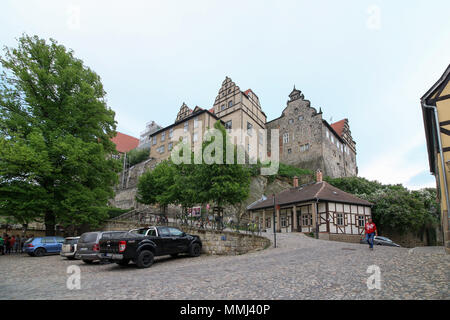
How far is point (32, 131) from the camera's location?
1694 cm

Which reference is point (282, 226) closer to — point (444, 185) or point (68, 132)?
point (444, 185)

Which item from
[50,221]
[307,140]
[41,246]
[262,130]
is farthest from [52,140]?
[307,140]

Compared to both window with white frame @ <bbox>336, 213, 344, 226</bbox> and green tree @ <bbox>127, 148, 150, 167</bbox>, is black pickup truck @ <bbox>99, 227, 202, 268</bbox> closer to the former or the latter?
window with white frame @ <bbox>336, 213, 344, 226</bbox>

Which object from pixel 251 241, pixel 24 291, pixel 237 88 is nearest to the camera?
pixel 24 291

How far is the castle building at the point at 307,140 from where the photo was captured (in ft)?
155

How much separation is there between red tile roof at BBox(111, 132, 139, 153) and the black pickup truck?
62913mm

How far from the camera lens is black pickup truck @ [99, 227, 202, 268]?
1080 cm

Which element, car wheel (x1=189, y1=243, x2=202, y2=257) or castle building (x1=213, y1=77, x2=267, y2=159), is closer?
car wheel (x1=189, y1=243, x2=202, y2=257)

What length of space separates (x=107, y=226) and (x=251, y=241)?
16.2 metres

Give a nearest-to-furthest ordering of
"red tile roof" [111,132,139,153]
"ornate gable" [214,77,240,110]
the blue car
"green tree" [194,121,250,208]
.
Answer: the blue car < "green tree" [194,121,250,208] < "ornate gable" [214,77,240,110] < "red tile roof" [111,132,139,153]

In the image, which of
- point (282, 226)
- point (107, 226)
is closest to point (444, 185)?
point (282, 226)

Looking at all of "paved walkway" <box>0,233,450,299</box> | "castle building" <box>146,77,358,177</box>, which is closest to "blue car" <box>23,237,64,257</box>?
"paved walkway" <box>0,233,450,299</box>

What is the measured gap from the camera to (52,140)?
16.8 m
